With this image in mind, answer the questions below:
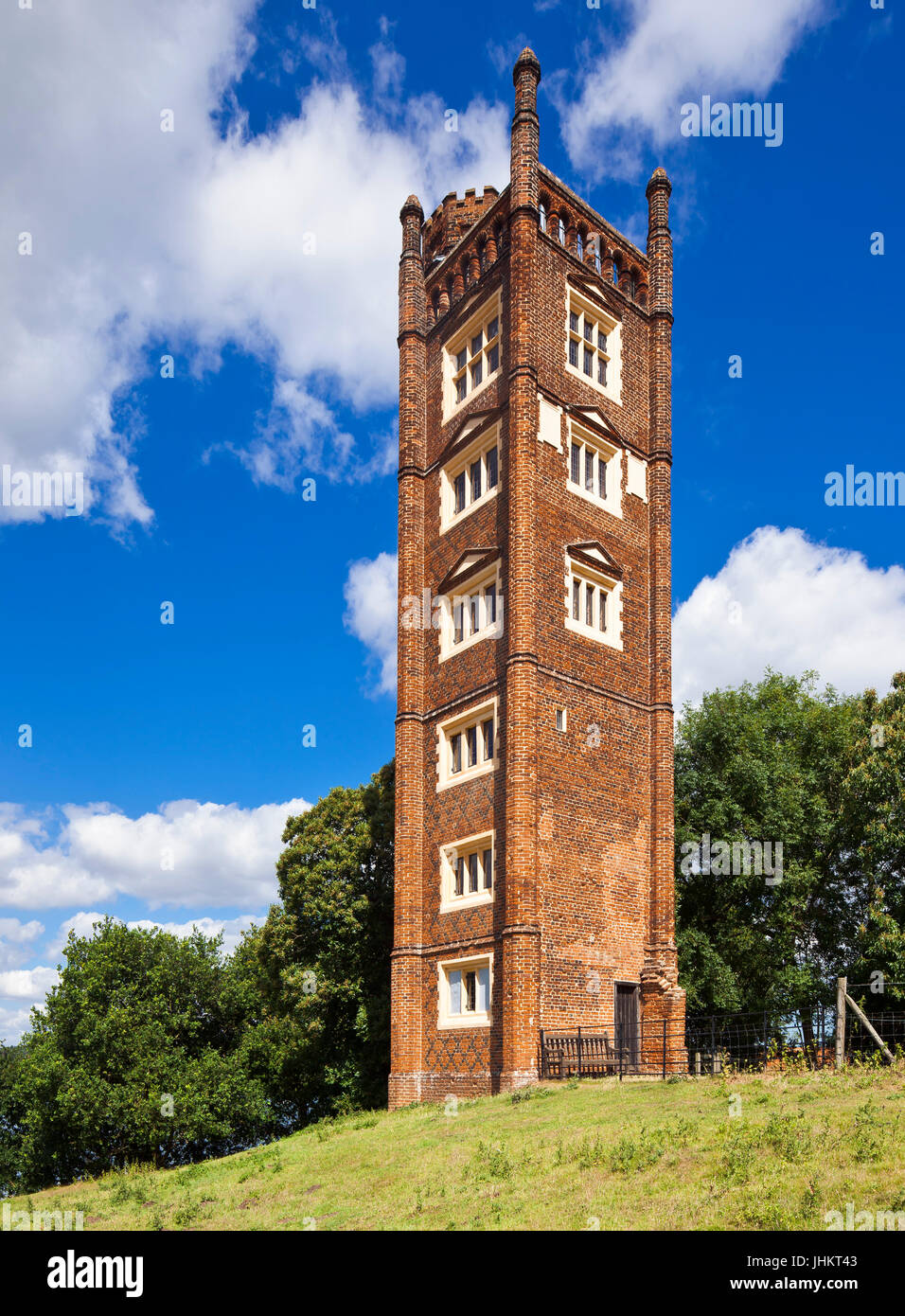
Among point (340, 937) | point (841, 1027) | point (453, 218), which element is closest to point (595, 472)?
point (453, 218)

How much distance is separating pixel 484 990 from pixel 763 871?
1283cm

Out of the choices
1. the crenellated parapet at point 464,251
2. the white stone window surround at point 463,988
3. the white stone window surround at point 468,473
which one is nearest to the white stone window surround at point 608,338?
the crenellated parapet at point 464,251

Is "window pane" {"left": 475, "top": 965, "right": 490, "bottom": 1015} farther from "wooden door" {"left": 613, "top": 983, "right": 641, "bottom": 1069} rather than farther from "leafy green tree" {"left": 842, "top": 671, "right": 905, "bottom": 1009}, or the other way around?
"leafy green tree" {"left": 842, "top": 671, "right": 905, "bottom": 1009}

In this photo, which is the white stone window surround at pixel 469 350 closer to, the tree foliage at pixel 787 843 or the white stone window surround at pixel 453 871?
the white stone window surround at pixel 453 871

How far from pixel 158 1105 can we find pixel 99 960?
5247mm

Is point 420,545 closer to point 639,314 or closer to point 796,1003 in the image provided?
point 639,314

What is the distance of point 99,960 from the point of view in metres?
34.4

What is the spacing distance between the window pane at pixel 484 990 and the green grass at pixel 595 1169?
10.7ft

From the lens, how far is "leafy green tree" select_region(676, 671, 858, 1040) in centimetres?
3130

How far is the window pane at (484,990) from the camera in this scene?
22828mm

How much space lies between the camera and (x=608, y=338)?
29.0 metres

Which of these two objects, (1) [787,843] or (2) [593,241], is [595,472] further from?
(1) [787,843]
